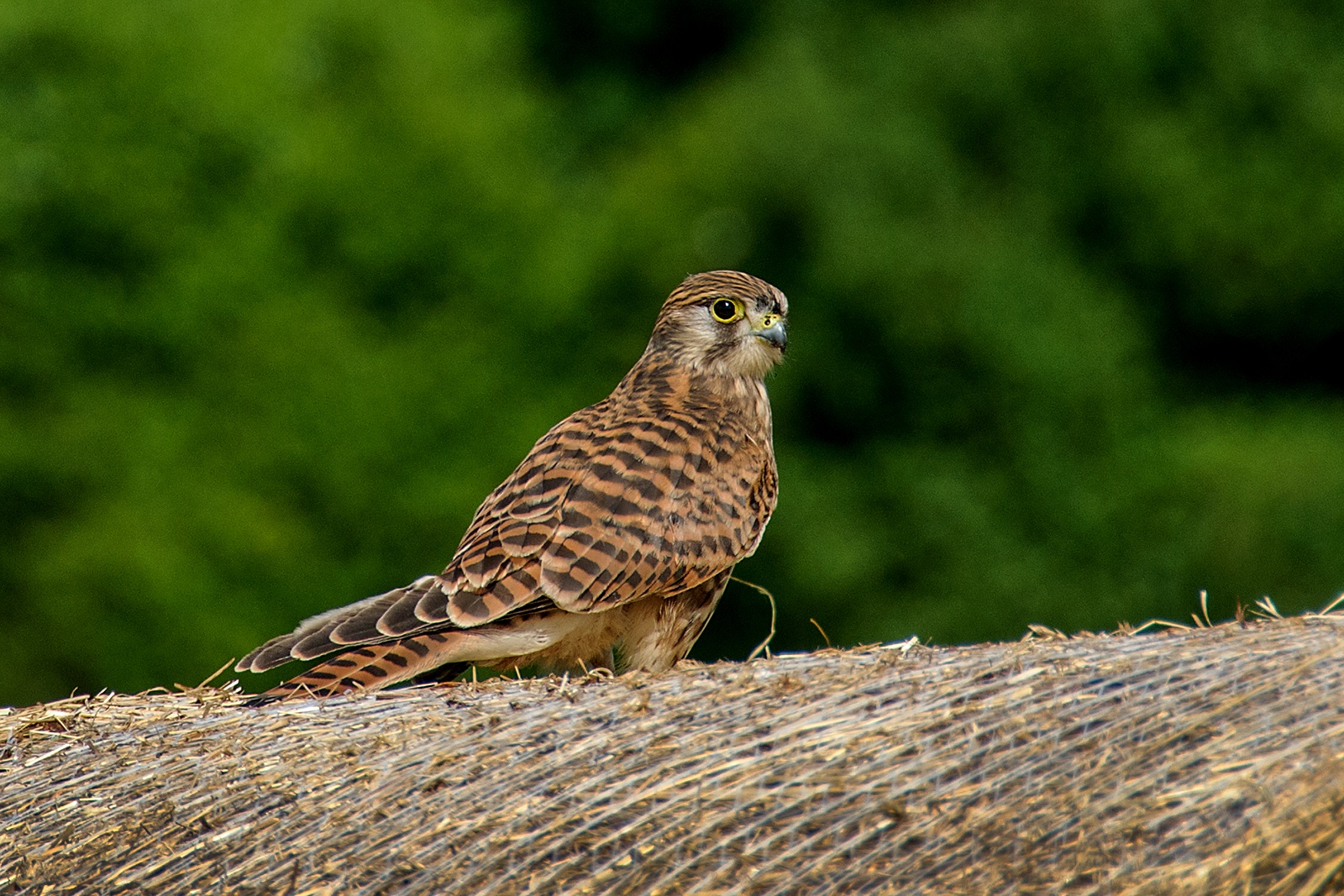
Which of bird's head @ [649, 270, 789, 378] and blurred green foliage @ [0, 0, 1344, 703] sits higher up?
blurred green foliage @ [0, 0, 1344, 703]

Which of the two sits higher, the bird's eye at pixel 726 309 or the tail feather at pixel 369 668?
the bird's eye at pixel 726 309

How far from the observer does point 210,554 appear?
11297 mm

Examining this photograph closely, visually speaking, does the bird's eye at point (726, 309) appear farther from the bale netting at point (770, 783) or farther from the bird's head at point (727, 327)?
the bale netting at point (770, 783)

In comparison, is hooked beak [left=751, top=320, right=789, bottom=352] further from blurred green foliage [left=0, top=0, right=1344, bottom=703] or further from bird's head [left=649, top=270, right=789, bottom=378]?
blurred green foliage [left=0, top=0, right=1344, bottom=703]

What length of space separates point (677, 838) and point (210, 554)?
29.4ft

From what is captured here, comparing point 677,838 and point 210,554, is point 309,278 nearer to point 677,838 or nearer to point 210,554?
point 210,554

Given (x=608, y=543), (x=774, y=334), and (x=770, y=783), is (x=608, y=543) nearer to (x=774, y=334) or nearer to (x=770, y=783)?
(x=774, y=334)

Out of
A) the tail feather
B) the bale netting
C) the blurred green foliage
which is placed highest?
the blurred green foliage

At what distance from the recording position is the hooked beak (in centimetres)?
480

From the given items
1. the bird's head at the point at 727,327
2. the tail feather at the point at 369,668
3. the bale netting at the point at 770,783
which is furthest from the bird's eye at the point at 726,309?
the bale netting at the point at 770,783

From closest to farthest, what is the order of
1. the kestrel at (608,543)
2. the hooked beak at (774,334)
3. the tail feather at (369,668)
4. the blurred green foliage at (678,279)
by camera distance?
the tail feather at (369,668)
the kestrel at (608,543)
the hooked beak at (774,334)
the blurred green foliage at (678,279)

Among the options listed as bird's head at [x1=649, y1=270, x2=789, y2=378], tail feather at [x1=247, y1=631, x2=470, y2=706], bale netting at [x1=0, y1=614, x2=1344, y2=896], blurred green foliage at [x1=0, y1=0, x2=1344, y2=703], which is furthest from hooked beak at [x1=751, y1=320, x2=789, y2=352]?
blurred green foliage at [x1=0, y1=0, x2=1344, y2=703]

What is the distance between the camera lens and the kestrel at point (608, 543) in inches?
146

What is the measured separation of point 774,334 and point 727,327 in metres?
0.13
